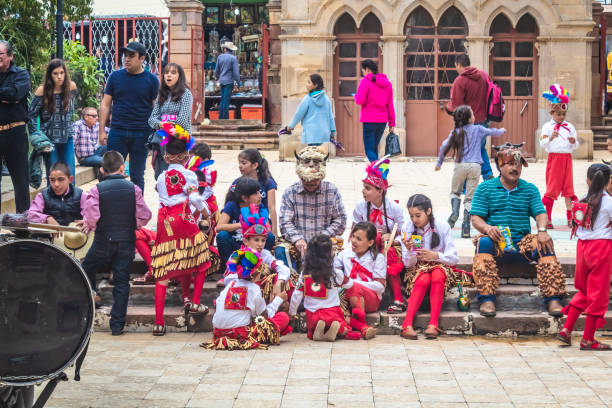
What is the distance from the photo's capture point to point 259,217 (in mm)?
8492

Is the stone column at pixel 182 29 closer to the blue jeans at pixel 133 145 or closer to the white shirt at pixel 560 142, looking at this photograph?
the blue jeans at pixel 133 145

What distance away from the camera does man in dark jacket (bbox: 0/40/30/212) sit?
961 centimetres

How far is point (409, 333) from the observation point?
27.5 ft

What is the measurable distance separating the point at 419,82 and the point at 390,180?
414 centimetres

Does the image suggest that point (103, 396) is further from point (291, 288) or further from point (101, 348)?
point (291, 288)

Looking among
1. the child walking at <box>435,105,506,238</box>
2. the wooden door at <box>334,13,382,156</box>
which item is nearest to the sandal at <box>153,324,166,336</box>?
the child walking at <box>435,105,506,238</box>

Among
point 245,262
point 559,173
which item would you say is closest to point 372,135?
point 559,173

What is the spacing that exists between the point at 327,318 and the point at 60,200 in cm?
252

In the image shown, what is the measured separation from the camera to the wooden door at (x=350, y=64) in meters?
19.4

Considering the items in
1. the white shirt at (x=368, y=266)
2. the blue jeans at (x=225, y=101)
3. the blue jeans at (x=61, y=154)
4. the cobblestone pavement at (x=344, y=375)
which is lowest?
the cobblestone pavement at (x=344, y=375)

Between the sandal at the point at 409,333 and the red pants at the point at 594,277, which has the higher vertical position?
the red pants at the point at 594,277

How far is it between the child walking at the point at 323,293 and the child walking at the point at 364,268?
187 millimetres

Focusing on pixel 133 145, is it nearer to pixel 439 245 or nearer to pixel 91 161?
pixel 439 245

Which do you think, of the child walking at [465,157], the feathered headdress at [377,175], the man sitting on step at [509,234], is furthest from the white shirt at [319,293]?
the child walking at [465,157]
